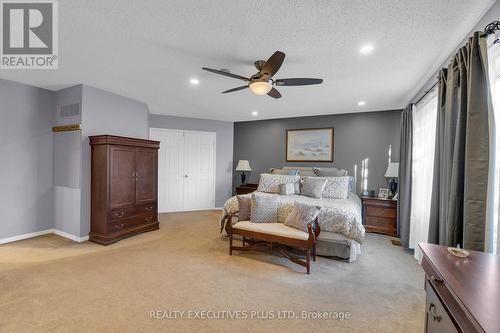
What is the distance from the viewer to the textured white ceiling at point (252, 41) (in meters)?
1.74

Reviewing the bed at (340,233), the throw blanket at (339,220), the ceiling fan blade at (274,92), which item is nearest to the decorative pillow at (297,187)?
the throw blanket at (339,220)

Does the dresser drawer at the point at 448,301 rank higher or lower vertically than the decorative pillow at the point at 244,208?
higher

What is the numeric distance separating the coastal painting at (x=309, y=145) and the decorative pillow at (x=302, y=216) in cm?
261

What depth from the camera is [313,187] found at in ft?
13.6

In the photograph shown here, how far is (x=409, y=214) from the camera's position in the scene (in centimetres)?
357

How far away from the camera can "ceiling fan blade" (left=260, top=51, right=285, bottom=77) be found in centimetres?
201

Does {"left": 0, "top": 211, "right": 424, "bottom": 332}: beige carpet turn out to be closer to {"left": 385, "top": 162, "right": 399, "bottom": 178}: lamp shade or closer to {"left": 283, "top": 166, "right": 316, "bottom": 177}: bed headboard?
{"left": 385, "top": 162, "right": 399, "bottom": 178}: lamp shade

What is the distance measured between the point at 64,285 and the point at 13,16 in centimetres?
257

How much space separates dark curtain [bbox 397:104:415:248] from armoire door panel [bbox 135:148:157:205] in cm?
441

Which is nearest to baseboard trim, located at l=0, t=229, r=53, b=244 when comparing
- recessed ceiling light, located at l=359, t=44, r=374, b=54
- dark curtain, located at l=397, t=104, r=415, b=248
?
recessed ceiling light, located at l=359, t=44, r=374, b=54

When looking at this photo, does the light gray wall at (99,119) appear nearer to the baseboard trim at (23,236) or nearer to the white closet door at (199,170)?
the baseboard trim at (23,236)

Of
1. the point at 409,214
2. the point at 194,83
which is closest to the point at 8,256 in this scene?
the point at 194,83

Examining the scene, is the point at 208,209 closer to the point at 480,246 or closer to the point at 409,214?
the point at 409,214

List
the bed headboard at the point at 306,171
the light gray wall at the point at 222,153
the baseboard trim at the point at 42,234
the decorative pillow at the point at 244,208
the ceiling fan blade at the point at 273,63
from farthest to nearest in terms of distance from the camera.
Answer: the light gray wall at the point at 222,153 → the bed headboard at the point at 306,171 → the baseboard trim at the point at 42,234 → the decorative pillow at the point at 244,208 → the ceiling fan blade at the point at 273,63
